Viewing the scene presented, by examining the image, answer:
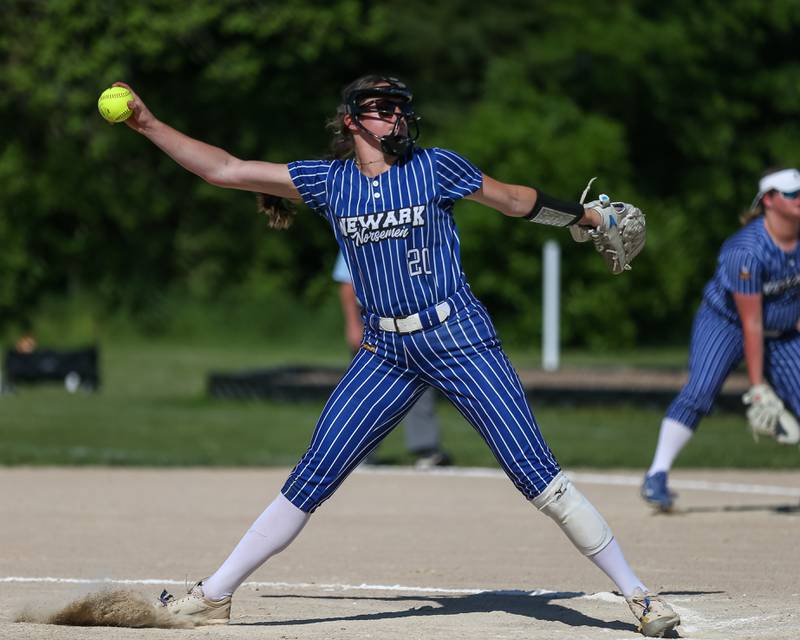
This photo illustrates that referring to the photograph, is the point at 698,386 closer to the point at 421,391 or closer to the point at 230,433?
the point at 421,391

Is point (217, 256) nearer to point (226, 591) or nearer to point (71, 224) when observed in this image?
point (71, 224)

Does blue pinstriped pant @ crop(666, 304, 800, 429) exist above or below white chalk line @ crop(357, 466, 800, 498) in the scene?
above

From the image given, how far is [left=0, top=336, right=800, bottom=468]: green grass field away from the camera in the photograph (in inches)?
494

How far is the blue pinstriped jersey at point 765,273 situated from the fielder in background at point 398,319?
9.34 feet

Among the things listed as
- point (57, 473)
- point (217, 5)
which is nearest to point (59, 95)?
point (217, 5)

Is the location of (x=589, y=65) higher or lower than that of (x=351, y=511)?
higher

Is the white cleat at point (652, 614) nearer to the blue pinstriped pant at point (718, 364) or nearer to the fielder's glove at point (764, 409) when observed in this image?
the fielder's glove at point (764, 409)

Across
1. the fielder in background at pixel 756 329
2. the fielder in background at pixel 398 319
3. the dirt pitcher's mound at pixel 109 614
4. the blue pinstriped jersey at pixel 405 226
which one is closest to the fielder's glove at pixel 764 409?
the fielder in background at pixel 756 329

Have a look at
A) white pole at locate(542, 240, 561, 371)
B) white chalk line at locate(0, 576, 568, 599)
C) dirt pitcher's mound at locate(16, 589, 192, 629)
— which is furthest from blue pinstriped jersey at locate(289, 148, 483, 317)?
white pole at locate(542, 240, 561, 371)

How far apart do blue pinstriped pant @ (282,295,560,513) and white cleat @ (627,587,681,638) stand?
0.55 metres

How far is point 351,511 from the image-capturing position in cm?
973

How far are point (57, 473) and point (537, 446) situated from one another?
21.8 feet

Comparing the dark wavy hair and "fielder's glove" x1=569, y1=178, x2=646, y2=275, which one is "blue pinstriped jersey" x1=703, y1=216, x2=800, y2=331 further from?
the dark wavy hair

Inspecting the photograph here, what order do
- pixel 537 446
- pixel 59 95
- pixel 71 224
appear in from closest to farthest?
pixel 537 446 → pixel 59 95 → pixel 71 224
